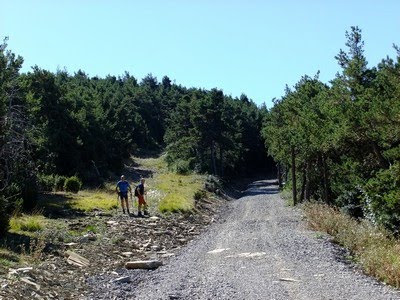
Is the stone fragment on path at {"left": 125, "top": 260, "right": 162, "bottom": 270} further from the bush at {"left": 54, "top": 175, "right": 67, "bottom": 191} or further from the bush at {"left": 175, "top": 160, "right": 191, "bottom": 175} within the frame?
the bush at {"left": 175, "top": 160, "right": 191, "bottom": 175}

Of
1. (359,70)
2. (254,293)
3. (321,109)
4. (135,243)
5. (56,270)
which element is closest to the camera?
(254,293)

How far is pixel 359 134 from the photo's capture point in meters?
23.5

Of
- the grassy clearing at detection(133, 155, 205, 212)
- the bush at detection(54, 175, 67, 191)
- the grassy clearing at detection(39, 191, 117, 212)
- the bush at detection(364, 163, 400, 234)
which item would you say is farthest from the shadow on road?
the bush at detection(364, 163, 400, 234)

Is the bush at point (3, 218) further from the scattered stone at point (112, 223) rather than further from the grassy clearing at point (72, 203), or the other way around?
A: the grassy clearing at point (72, 203)

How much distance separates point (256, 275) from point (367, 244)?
16.2ft

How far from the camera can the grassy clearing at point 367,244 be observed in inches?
479

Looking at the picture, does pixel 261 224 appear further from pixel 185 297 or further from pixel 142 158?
pixel 142 158

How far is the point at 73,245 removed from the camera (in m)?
16.1

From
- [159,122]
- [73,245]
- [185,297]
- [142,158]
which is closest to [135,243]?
[73,245]

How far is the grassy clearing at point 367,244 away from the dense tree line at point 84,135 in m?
11.3

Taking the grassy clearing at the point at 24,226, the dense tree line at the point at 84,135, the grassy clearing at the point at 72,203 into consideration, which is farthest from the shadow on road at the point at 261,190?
the grassy clearing at the point at 24,226

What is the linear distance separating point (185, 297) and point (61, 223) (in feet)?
35.9

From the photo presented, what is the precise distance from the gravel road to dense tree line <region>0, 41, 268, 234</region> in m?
6.36

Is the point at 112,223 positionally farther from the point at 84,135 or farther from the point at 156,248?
the point at 84,135
